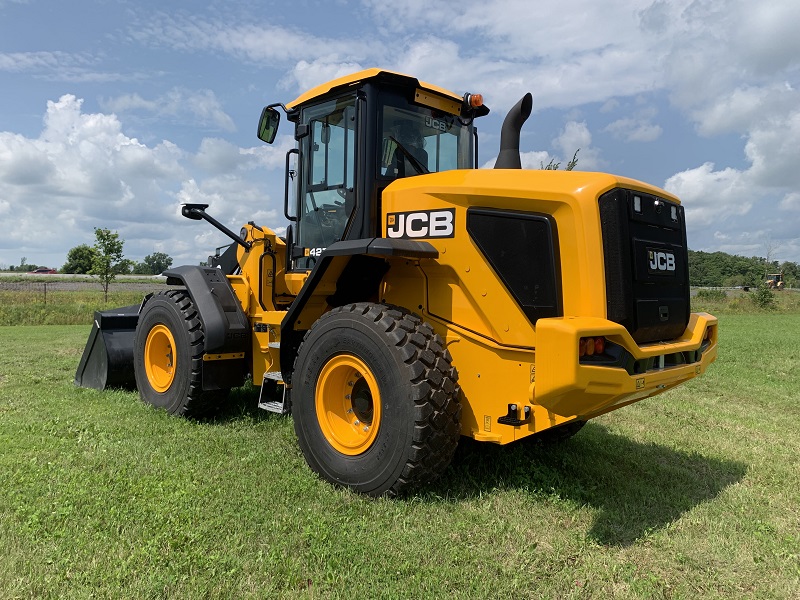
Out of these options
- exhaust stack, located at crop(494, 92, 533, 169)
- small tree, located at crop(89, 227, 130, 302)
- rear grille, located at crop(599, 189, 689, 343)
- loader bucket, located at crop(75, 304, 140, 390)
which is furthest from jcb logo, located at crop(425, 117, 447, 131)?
small tree, located at crop(89, 227, 130, 302)

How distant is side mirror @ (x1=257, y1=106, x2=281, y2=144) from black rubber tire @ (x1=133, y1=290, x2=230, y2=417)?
176cm

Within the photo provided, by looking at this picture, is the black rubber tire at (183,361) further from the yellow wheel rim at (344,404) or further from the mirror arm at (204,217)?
the yellow wheel rim at (344,404)

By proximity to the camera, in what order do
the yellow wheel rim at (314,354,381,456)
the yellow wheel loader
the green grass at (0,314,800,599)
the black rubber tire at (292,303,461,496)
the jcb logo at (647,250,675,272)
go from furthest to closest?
the yellow wheel rim at (314,354,381,456)
the jcb logo at (647,250,675,272)
the black rubber tire at (292,303,461,496)
the yellow wheel loader
the green grass at (0,314,800,599)

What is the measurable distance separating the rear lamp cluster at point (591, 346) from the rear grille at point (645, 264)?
30 centimetres

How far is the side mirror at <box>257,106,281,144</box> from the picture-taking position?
17.4ft

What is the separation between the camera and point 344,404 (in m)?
4.16

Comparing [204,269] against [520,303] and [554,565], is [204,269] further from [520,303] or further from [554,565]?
[554,565]

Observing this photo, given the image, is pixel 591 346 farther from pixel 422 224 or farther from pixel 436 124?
pixel 436 124

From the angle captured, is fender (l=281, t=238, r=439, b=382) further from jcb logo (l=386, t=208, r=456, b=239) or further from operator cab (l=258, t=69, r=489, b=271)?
operator cab (l=258, t=69, r=489, b=271)

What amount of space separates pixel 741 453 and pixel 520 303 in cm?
290

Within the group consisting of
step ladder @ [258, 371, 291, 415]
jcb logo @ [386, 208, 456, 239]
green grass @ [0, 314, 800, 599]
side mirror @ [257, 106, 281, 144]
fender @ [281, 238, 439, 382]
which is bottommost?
green grass @ [0, 314, 800, 599]

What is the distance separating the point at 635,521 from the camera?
352 centimetres

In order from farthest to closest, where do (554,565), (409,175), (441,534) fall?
(409,175) → (441,534) → (554,565)

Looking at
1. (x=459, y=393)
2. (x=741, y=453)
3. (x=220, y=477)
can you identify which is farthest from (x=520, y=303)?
(x=741, y=453)
